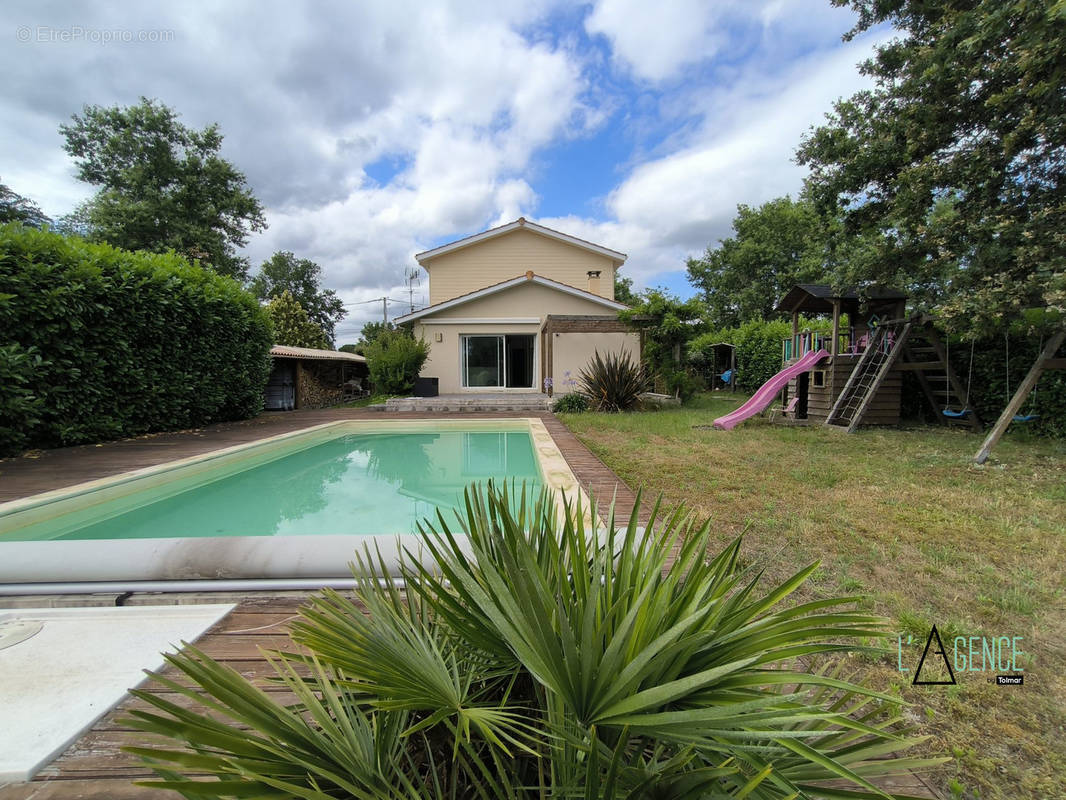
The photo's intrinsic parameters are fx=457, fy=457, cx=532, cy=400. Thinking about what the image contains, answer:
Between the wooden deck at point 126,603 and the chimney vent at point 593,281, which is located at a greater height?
the chimney vent at point 593,281

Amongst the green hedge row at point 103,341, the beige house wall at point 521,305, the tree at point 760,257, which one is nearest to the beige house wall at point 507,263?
the beige house wall at point 521,305

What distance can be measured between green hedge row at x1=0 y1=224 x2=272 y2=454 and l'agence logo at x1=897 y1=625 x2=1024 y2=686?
8957 mm

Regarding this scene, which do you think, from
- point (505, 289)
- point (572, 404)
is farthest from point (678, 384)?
point (505, 289)

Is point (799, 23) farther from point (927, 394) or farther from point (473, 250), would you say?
point (473, 250)

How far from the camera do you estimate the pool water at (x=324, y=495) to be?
14.3ft

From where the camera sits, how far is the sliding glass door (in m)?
16.7

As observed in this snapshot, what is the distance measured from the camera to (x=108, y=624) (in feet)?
7.37

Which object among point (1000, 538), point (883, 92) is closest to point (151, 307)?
point (1000, 538)

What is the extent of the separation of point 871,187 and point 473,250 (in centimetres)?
1324

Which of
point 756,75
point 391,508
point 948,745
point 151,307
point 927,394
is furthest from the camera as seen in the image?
point 756,75

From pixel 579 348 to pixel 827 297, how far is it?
8.19m

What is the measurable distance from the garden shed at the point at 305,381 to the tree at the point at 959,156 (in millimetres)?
14181

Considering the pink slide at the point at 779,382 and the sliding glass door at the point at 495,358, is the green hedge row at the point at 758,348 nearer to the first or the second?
the pink slide at the point at 779,382

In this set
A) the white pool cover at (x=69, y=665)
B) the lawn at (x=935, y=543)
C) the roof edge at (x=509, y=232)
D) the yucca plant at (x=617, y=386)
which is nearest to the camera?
the white pool cover at (x=69, y=665)
